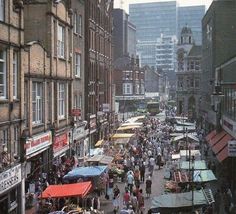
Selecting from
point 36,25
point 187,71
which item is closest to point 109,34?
point 36,25

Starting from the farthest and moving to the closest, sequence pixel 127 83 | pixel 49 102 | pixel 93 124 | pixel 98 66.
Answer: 1. pixel 127 83
2. pixel 98 66
3. pixel 93 124
4. pixel 49 102

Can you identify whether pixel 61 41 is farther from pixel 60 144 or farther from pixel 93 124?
pixel 93 124

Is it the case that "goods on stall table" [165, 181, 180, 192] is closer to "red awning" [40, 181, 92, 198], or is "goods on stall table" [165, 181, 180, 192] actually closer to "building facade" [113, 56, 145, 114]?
"red awning" [40, 181, 92, 198]

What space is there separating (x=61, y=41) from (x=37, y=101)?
6.66m

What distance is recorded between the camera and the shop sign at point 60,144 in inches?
1271

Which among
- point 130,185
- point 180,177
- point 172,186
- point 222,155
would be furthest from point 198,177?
point 222,155

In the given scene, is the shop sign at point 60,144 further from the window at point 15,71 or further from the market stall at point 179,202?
the market stall at point 179,202

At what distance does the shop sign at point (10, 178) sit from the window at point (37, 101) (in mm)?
6547

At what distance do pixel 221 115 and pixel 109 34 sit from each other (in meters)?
21.7

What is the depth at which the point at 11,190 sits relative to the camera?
23844 mm

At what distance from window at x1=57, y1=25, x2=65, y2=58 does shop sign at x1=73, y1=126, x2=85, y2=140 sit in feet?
20.4

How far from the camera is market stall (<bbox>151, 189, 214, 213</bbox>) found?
19.2m

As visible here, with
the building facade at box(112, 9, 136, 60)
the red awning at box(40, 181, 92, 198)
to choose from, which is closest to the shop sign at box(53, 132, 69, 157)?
the red awning at box(40, 181, 92, 198)

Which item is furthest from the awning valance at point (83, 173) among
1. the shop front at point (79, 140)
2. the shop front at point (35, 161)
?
the shop front at point (79, 140)
